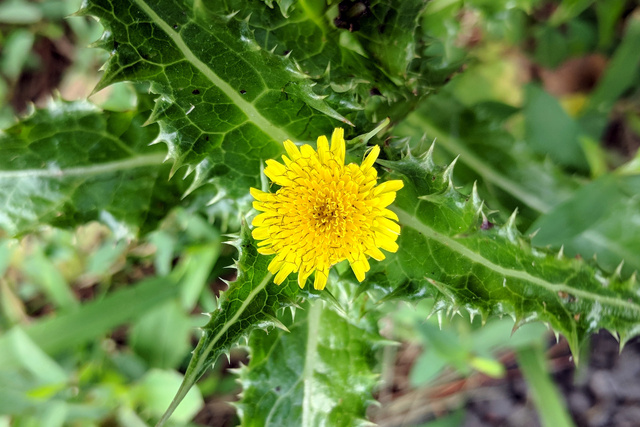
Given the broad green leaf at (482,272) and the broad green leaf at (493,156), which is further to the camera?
the broad green leaf at (493,156)

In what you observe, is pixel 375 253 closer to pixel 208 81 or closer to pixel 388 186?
pixel 388 186

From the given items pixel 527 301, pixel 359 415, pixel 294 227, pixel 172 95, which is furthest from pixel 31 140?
pixel 527 301

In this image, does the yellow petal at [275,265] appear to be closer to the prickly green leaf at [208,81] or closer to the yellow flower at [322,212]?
Result: the yellow flower at [322,212]

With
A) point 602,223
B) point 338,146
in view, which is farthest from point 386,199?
point 602,223

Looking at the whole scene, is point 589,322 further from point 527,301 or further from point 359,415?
point 359,415

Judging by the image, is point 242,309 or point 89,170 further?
point 89,170

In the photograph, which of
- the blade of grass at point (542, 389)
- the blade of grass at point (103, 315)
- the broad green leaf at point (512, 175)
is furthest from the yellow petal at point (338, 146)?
the blade of grass at point (542, 389)
